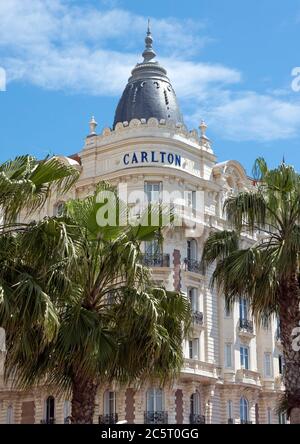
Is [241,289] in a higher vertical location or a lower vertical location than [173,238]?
lower

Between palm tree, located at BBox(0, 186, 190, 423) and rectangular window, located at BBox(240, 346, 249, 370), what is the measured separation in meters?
27.8

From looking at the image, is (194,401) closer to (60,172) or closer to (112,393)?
(112,393)

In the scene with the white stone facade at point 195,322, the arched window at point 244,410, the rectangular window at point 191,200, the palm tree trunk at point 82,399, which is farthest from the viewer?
the arched window at point 244,410

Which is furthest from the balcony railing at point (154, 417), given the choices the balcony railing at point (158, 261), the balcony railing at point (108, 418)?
the balcony railing at point (158, 261)

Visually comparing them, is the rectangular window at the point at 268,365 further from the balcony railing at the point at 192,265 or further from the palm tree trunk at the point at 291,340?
the palm tree trunk at the point at 291,340

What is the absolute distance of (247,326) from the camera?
5241cm

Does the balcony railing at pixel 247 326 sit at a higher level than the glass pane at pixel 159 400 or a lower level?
higher

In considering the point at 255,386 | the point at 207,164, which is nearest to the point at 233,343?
the point at 255,386

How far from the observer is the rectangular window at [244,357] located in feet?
170

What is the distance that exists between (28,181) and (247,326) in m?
34.0

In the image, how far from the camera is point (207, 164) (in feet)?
174

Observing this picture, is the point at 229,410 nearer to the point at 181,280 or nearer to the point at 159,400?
the point at 159,400

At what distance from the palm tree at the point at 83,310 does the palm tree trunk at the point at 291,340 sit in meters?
3.03
